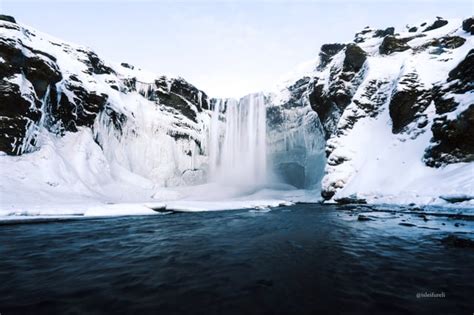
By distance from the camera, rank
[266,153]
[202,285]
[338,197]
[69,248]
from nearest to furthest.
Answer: [202,285]
[69,248]
[338,197]
[266,153]

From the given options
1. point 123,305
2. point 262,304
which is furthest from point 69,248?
point 262,304

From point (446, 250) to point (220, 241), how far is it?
8.03 meters

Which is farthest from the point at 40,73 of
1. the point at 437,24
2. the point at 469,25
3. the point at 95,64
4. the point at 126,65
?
the point at 437,24

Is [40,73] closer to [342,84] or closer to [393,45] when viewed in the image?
[342,84]

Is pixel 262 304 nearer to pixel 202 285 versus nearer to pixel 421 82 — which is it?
pixel 202 285

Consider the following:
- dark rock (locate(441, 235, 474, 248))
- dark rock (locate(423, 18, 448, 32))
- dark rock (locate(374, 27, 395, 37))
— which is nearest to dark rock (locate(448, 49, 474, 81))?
dark rock (locate(423, 18, 448, 32))

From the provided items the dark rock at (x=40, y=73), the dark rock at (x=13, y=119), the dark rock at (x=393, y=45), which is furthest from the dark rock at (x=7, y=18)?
the dark rock at (x=393, y=45)

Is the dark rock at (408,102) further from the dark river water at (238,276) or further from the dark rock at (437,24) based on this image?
the dark river water at (238,276)

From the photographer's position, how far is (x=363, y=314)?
12.8 ft

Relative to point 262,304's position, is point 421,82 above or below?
above

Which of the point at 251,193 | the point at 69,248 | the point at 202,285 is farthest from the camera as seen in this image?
the point at 251,193

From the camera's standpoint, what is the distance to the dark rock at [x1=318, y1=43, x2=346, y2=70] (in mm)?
75250

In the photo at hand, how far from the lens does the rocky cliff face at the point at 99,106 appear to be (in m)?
29.5

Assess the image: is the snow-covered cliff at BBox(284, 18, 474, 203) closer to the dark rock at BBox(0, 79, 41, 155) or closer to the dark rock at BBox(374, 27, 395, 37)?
the dark rock at BBox(374, 27, 395, 37)
